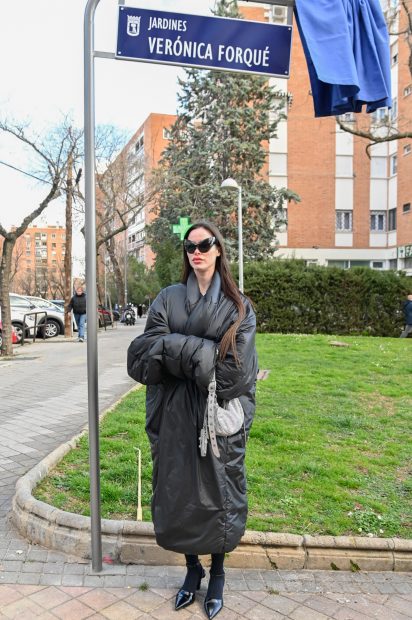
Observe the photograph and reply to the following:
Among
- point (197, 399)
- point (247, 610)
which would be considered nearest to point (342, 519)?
point (247, 610)

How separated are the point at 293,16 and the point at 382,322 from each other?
669 inches

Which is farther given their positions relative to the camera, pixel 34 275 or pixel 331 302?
pixel 34 275

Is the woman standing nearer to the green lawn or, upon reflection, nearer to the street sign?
the green lawn

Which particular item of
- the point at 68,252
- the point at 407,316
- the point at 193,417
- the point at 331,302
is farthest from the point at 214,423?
the point at 68,252

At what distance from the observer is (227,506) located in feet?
8.43

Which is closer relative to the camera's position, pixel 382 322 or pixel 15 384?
pixel 15 384

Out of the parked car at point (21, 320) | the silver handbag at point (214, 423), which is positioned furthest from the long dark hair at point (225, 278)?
the parked car at point (21, 320)

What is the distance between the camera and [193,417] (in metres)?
2.60

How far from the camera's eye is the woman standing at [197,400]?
254cm

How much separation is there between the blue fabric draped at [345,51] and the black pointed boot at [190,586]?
286 centimetres

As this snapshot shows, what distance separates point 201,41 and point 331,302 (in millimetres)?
16592

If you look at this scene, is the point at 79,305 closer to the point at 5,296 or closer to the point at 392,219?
the point at 5,296

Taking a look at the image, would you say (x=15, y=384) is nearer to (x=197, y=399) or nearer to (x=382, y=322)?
(x=197, y=399)

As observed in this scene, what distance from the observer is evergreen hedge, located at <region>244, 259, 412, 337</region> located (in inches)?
742
